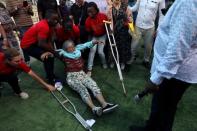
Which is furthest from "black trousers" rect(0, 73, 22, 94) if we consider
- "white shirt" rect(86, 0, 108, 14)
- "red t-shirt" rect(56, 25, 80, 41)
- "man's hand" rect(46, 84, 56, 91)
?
"white shirt" rect(86, 0, 108, 14)

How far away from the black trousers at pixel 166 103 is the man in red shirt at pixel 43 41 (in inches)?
83.8

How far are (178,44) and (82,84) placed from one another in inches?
92.9

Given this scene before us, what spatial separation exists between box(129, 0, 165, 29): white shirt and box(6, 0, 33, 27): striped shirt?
221 centimetres

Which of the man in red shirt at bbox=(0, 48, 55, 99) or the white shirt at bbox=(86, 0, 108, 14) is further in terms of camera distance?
the white shirt at bbox=(86, 0, 108, 14)

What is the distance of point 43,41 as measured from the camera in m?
3.97

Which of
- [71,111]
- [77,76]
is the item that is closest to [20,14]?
[77,76]

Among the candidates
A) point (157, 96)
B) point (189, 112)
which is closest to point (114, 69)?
point (189, 112)

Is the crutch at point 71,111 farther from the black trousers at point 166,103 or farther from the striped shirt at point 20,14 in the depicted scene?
the striped shirt at point 20,14

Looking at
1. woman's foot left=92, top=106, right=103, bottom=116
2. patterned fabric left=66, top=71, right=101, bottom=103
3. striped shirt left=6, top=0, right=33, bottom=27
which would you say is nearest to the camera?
woman's foot left=92, top=106, right=103, bottom=116

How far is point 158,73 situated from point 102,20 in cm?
287

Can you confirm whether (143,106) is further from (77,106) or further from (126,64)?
(126,64)

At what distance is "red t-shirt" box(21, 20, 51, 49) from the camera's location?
3934mm

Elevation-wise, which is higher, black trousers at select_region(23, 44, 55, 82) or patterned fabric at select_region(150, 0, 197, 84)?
patterned fabric at select_region(150, 0, 197, 84)

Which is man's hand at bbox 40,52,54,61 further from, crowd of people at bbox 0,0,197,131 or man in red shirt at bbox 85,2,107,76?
man in red shirt at bbox 85,2,107,76
